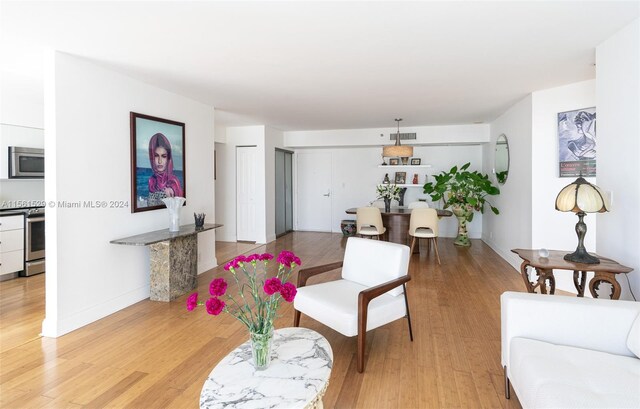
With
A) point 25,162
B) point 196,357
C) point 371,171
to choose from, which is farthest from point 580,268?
point 25,162

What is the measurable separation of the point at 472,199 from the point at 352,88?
139 inches

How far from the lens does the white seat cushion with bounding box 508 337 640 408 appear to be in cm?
138

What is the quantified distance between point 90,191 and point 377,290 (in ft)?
9.10

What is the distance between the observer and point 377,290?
2424mm

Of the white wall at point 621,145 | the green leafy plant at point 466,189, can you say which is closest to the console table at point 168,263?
the white wall at point 621,145

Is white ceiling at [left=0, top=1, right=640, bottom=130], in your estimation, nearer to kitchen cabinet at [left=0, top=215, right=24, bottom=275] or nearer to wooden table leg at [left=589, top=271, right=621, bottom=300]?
wooden table leg at [left=589, top=271, right=621, bottom=300]

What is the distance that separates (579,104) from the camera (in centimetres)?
402

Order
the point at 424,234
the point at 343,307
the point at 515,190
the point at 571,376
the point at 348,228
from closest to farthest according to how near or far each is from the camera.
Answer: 1. the point at 571,376
2. the point at 343,307
3. the point at 515,190
4. the point at 424,234
5. the point at 348,228

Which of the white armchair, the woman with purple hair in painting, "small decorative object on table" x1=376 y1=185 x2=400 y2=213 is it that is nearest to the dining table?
"small decorative object on table" x1=376 y1=185 x2=400 y2=213

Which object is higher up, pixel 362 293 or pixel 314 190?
pixel 314 190

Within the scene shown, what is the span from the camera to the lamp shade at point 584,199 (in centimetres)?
242

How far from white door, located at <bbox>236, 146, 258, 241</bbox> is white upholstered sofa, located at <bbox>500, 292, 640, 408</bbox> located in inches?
224

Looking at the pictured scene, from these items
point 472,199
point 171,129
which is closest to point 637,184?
point 472,199

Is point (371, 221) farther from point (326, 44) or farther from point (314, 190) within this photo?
point (326, 44)
